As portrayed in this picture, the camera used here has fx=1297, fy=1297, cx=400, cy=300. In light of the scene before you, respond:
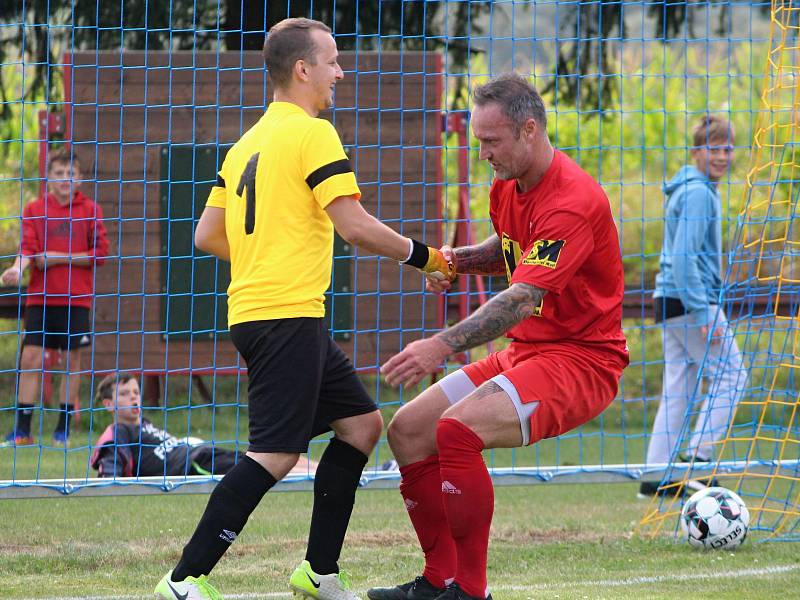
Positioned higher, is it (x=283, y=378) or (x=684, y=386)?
(x=283, y=378)

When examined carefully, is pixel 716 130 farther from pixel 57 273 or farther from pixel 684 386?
pixel 57 273

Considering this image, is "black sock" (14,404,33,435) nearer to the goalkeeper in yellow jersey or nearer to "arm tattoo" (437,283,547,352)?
the goalkeeper in yellow jersey

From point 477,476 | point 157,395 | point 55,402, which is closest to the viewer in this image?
point 477,476

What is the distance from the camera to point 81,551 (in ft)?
18.7

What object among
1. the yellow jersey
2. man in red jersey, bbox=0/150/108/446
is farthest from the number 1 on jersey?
man in red jersey, bbox=0/150/108/446

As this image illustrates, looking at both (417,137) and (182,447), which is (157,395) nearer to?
(417,137)

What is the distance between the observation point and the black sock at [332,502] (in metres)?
4.58

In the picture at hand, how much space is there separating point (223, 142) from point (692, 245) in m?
4.19

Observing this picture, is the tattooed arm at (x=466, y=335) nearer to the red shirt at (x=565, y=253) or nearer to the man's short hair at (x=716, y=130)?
the red shirt at (x=565, y=253)

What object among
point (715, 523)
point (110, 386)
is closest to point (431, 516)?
point (715, 523)

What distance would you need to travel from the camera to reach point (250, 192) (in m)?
4.39

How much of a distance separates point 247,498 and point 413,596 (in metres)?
0.77

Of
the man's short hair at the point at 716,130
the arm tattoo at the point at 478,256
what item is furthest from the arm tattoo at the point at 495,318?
the man's short hair at the point at 716,130

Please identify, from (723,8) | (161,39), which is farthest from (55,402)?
(723,8)
